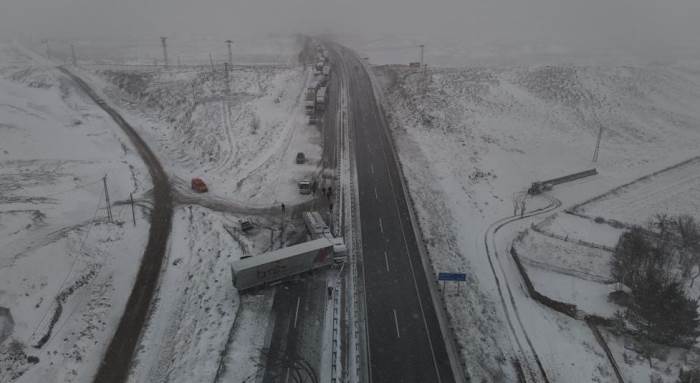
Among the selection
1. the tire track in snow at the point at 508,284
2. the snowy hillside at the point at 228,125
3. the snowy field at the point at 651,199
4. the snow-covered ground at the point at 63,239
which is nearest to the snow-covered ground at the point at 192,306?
the snow-covered ground at the point at 63,239

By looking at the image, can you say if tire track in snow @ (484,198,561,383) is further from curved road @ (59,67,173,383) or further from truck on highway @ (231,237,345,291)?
curved road @ (59,67,173,383)

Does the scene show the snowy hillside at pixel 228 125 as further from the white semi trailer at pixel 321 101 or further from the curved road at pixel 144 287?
the white semi trailer at pixel 321 101

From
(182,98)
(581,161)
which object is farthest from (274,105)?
(581,161)

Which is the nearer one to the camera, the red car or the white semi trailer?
the red car

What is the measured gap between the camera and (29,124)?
242 feet

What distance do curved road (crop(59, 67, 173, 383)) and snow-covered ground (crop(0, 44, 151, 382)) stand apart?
77 centimetres

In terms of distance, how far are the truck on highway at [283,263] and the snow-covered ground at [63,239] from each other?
10.9 metres

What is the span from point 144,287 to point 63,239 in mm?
10970

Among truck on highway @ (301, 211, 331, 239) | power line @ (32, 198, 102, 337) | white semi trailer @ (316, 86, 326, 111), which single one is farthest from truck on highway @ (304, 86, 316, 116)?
power line @ (32, 198, 102, 337)

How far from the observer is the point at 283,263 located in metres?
38.2

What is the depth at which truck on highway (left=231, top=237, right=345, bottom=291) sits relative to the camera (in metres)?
37.1

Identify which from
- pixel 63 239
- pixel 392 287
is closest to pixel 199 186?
pixel 63 239

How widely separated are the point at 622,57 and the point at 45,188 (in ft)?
503

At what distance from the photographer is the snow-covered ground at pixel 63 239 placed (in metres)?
34.5
